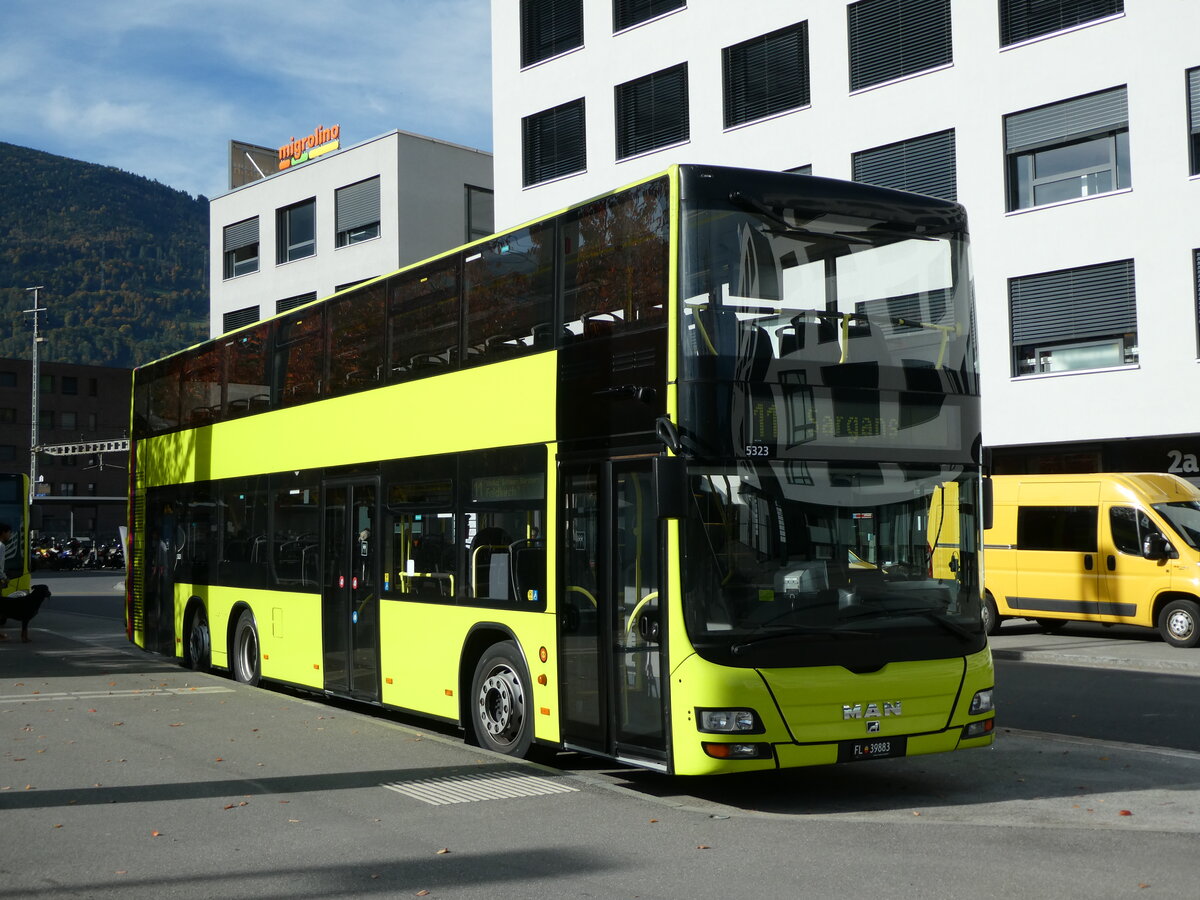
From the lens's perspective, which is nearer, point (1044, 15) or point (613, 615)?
point (613, 615)

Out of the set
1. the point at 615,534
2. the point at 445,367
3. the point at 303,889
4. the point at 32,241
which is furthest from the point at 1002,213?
the point at 32,241

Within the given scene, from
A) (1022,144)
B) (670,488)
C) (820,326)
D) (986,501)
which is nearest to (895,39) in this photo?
(1022,144)

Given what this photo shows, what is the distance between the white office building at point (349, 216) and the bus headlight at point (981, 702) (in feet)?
103

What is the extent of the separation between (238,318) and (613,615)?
38.9 m

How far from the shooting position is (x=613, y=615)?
8.70 m

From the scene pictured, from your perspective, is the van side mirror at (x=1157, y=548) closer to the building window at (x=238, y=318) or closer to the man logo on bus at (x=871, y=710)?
the man logo on bus at (x=871, y=710)

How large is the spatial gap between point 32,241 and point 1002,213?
170 metres

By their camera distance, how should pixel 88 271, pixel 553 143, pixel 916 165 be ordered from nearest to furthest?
pixel 916 165 → pixel 553 143 → pixel 88 271

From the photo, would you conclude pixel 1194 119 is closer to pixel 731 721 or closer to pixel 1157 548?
pixel 1157 548

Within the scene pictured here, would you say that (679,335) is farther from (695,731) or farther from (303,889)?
(303,889)

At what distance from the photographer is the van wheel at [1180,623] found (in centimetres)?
1891

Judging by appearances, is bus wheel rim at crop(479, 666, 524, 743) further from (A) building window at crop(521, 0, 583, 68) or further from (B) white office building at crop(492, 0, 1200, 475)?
(A) building window at crop(521, 0, 583, 68)

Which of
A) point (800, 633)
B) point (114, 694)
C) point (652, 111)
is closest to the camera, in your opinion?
point (800, 633)

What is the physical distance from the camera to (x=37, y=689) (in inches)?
599
